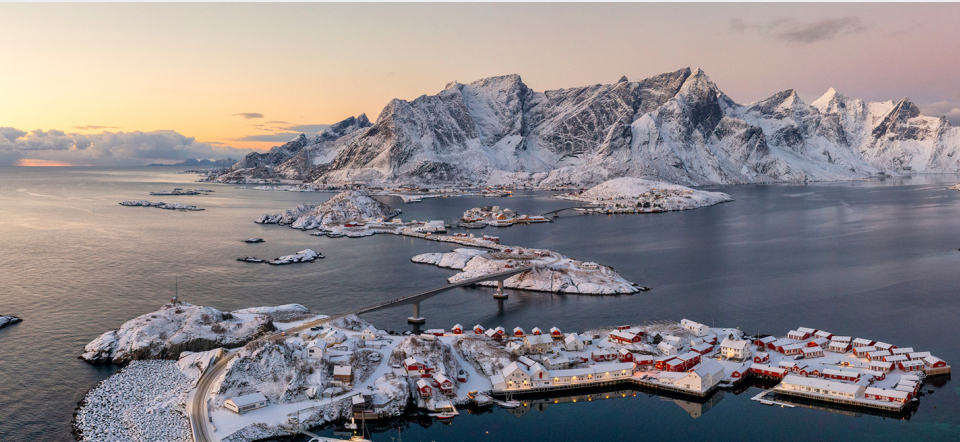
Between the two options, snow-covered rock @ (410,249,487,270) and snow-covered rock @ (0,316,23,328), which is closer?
snow-covered rock @ (0,316,23,328)

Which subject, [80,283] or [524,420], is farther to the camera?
[80,283]

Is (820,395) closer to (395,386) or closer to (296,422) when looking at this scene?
(395,386)

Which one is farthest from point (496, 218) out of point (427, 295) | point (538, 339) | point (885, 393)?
point (885, 393)

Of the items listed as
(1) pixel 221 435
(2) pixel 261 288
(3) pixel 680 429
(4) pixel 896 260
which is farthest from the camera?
(4) pixel 896 260

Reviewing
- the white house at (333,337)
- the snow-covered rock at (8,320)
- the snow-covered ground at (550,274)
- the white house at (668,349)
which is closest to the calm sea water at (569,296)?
the snow-covered rock at (8,320)

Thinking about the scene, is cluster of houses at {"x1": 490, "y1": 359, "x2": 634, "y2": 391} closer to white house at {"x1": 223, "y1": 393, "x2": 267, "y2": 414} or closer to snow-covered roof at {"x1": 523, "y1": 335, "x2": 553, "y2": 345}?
snow-covered roof at {"x1": 523, "y1": 335, "x2": 553, "y2": 345}

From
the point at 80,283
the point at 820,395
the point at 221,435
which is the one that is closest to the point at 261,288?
the point at 80,283

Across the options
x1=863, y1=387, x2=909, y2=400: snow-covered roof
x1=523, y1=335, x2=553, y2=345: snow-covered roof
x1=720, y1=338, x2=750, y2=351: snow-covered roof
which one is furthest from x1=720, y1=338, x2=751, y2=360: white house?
x1=523, y1=335, x2=553, y2=345: snow-covered roof
